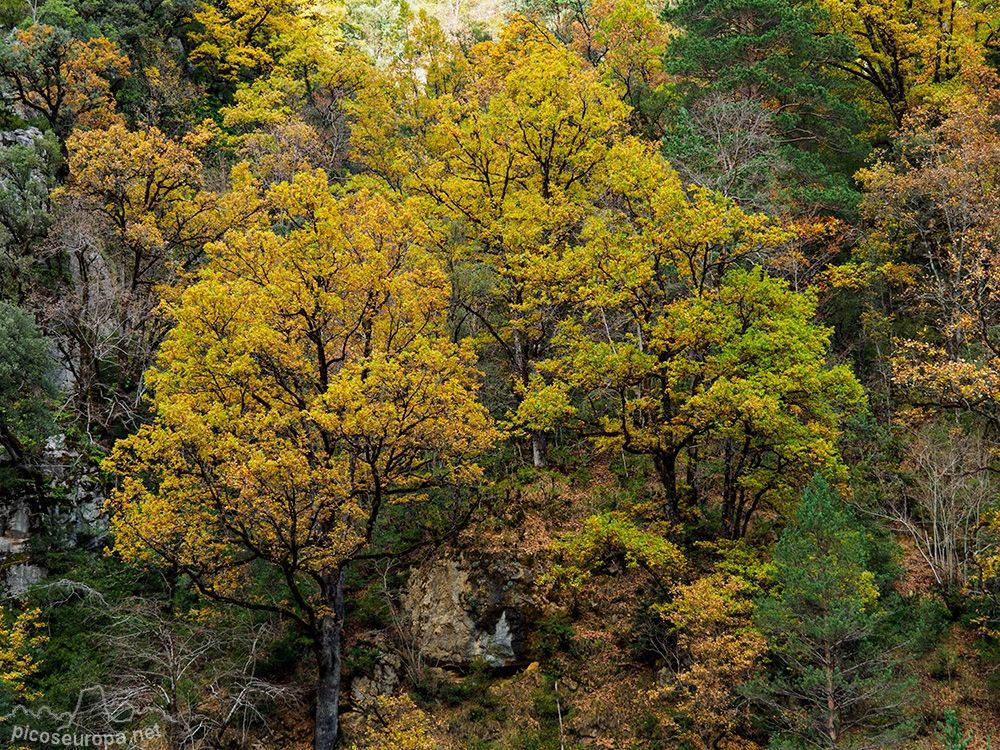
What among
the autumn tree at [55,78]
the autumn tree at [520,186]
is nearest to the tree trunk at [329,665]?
the autumn tree at [520,186]

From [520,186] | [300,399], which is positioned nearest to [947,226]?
[520,186]

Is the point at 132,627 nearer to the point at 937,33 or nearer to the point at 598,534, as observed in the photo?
the point at 598,534

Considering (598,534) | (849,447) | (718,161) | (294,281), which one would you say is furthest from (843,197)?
(294,281)

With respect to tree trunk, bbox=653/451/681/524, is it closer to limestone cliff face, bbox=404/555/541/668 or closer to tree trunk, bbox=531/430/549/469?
limestone cliff face, bbox=404/555/541/668

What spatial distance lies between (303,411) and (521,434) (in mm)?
4752

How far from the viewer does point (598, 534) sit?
43.9 feet

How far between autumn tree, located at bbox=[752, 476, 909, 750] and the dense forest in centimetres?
8

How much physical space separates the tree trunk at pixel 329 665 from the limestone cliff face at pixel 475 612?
6.27 feet

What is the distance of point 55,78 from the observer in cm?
2256

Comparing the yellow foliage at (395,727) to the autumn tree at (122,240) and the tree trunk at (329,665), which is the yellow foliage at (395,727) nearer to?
the tree trunk at (329,665)

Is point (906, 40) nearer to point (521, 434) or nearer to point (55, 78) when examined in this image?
point (521, 434)

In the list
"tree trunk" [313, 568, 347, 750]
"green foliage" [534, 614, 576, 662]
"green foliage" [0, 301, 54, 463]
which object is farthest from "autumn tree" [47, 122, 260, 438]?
"green foliage" [534, 614, 576, 662]

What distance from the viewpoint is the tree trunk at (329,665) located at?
1353 cm

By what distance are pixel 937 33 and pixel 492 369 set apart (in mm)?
20136
